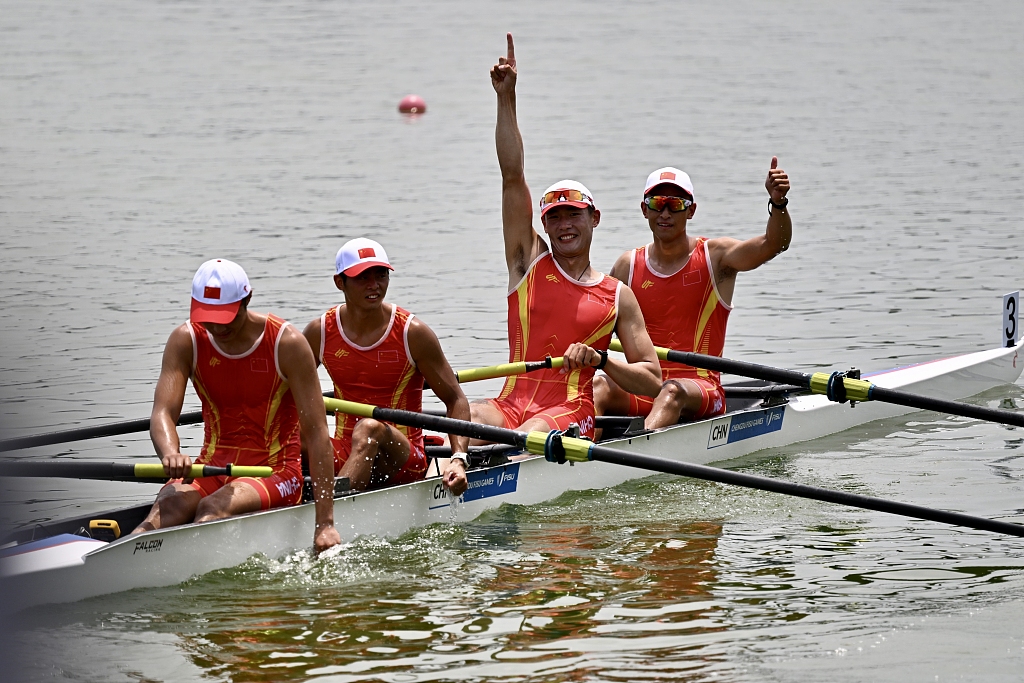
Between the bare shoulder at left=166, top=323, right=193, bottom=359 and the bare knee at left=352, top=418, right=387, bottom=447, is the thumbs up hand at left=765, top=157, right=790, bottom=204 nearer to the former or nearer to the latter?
the bare knee at left=352, top=418, right=387, bottom=447

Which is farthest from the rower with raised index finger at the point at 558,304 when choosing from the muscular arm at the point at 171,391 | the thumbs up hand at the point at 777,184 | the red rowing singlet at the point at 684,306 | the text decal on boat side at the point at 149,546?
the text decal on boat side at the point at 149,546

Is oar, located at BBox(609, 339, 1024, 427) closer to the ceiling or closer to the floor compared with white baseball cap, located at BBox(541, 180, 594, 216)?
closer to the floor

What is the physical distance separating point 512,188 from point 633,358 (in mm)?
1315

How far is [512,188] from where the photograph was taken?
870cm

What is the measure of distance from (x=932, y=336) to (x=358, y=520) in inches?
363

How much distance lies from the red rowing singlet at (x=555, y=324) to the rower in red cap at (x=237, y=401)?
215cm

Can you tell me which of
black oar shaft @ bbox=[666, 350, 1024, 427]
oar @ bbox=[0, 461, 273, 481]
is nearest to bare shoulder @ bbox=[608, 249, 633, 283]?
black oar shaft @ bbox=[666, 350, 1024, 427]

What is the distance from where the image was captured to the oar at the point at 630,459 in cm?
729

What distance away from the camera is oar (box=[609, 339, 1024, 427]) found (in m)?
9.17

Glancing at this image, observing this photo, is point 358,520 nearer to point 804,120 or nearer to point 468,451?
point 468,451

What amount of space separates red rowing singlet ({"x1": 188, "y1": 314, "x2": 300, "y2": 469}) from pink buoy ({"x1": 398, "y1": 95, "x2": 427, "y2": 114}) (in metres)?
25.6

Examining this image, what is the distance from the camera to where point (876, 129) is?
2856 centimetres

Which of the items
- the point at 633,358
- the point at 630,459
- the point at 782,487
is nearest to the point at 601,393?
the point at 633,358

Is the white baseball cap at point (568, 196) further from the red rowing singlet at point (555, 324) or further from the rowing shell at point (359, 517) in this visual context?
the rowing shell at point (359, 517)
